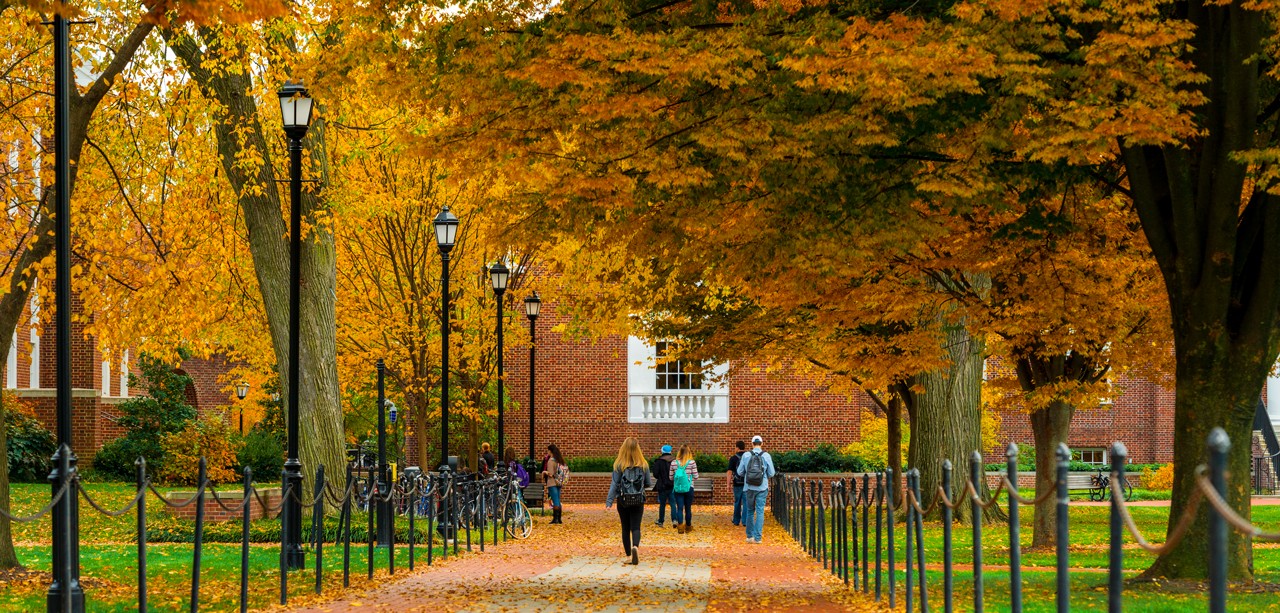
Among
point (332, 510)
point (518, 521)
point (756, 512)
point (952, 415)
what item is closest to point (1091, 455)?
point (952, 415)

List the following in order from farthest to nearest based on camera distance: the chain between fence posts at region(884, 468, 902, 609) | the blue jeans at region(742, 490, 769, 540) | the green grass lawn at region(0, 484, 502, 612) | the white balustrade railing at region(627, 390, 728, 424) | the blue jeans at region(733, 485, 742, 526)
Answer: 1. the white balustrade railing at region(627, 390, 728, 424)
2. the blue jeans at region(733, 485, 742, 526)
3. the blue jeans at region(742, 490, 769, 540)
4. the green grass lawn at region(0, 484, 502, 612)
5. the chain between fence posts at region(884, 468, 902, 609)

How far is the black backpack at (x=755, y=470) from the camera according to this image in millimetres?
24078

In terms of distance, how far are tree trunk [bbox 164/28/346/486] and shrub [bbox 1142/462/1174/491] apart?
28.4 meters

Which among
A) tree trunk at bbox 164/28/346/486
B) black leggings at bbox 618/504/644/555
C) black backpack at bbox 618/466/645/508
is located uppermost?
tree trunk at bbox 164/28/346/486

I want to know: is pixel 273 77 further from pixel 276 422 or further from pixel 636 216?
pixel 276 422

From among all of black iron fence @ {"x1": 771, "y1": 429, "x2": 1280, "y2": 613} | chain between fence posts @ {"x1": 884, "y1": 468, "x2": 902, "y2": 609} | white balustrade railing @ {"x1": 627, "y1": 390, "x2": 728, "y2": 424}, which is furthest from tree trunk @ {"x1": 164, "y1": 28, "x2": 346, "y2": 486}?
white balustrade railing @ {"x1": 627, "y1": 390, "x2": 728, "y2": 424}

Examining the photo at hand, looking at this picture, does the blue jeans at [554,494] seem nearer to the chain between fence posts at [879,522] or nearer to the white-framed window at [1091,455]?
the chain between fence posts at [879,522]

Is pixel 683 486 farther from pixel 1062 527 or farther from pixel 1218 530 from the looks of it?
pixel 1218 530

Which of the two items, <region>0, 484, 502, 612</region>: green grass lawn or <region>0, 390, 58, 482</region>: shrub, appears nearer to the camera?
<region>0, 484, 502, 612</region>: green grass lawn

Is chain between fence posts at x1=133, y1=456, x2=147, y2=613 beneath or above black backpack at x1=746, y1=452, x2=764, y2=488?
above

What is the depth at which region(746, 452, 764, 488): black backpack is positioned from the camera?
24078 millimetres

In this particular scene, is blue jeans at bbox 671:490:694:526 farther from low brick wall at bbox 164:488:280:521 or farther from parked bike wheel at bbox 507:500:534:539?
low brick wall at bbox 164:488:280:521

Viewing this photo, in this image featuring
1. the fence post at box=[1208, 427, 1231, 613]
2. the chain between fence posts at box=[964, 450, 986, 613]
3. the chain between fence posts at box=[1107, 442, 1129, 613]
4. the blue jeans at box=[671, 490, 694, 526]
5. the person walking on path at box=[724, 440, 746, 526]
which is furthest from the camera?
the person walking on path at box=[724, 440, 746, 526]

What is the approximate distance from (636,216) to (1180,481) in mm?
5678
